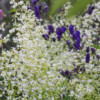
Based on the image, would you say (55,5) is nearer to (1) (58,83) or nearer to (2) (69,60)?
(1) (58,83)

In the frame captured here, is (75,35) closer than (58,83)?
No

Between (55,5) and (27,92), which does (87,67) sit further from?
(55,5)

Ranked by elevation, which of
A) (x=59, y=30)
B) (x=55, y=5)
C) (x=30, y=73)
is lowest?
(x=55, y=5)

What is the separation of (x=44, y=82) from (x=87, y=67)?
401 mm

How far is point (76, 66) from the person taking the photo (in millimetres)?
1378

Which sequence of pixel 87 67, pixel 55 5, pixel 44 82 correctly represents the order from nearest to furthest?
1. pixel 55 5
2. pixel 44 82
3. pixel 87 67

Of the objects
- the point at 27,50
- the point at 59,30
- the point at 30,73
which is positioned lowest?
the point at 30,73

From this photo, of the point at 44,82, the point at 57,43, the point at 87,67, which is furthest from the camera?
the point at 57,43

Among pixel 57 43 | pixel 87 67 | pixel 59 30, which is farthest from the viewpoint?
pixel 57 43

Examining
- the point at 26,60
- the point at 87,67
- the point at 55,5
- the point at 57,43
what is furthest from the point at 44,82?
the point at 55,5

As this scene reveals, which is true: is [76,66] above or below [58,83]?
above

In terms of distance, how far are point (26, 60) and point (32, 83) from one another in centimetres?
18

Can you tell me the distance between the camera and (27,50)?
141cm

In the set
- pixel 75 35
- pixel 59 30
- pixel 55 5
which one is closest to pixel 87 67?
pixel 75 35
